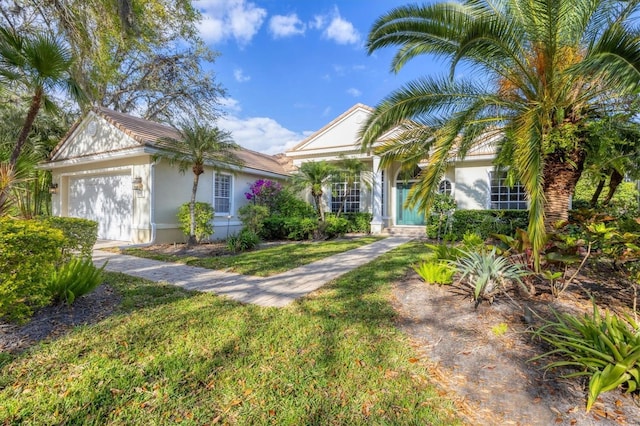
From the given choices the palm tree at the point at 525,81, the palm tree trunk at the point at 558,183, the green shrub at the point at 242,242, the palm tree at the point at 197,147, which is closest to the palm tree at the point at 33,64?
the palm tree at the point at 197,147

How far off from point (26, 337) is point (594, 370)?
18.5 ft

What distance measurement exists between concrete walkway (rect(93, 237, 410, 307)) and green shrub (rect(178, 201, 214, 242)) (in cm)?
254

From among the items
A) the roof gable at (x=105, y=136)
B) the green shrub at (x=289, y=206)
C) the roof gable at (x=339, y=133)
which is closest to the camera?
the roof gable at (x=105, y=136)

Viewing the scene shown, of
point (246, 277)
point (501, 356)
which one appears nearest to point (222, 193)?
point (246, 277)

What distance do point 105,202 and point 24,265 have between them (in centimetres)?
1056

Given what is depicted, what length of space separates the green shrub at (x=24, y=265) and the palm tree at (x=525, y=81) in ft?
18.2

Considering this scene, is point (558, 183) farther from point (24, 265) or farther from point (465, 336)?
point (24, 265)

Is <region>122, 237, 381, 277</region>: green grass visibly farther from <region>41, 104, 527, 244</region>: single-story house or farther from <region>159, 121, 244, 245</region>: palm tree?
<region>41, 104, 527, 244</region>: single-story house

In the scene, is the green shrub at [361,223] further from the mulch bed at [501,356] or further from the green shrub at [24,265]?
the green shrub at [24,265]

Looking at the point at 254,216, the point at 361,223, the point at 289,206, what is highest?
the point at 289,206

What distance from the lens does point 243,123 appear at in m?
23.4

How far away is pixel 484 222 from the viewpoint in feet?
37.5

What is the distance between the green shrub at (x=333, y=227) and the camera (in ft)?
43.7

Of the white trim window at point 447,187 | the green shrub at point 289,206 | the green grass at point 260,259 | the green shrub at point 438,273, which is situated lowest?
the green grass at point 260,259
